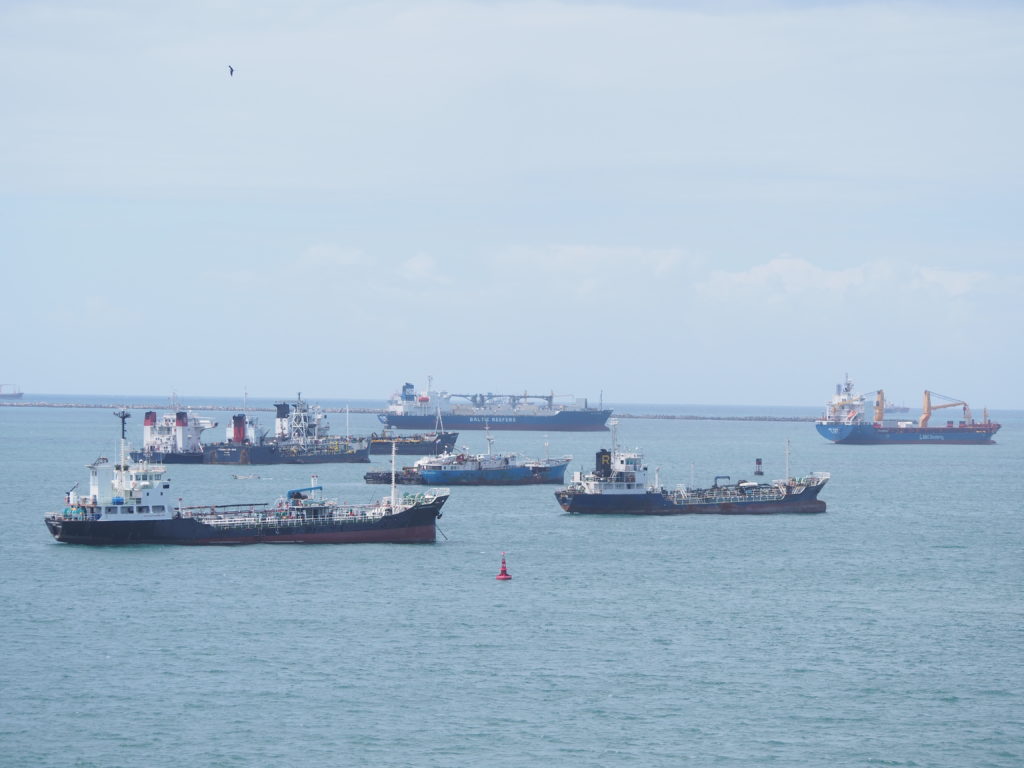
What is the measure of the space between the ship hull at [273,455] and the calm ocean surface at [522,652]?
8083cm

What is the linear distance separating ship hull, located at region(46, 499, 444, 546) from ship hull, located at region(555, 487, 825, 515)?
65.3 feet

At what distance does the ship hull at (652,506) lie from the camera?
332ft

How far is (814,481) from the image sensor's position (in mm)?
106375

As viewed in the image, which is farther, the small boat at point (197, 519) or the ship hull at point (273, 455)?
the ship hull at point (273, 455)

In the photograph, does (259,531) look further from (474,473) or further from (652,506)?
(474,473)

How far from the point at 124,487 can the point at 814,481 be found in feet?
179

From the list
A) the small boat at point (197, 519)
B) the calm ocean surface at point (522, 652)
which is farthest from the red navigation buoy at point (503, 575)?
the small boat at point (197, 519)

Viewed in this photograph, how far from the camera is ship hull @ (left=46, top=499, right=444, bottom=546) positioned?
79.3 meters

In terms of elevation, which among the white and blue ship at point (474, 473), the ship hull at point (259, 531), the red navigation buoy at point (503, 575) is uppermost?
the white and blue ship at point (474, 473)

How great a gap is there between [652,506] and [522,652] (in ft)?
166

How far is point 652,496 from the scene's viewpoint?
4013 inches

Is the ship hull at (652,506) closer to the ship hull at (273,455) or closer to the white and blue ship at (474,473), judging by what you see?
the white and blue ship at (474,473)

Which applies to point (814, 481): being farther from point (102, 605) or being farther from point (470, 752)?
point (470, 752)

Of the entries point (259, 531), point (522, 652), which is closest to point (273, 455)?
point (259, 531)
